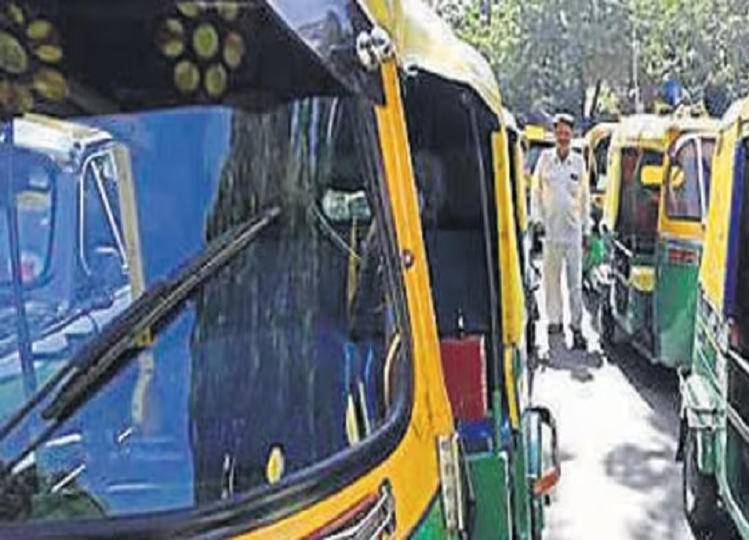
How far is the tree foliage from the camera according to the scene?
3123cm

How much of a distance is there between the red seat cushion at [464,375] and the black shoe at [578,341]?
27.3 feet

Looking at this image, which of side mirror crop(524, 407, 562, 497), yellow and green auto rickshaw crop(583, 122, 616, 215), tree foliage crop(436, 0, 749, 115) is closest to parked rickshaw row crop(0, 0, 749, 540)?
side mirror crop(524, 407, 562, 497)

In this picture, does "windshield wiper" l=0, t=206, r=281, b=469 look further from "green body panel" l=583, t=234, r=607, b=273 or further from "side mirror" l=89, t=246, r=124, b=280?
"green body panel" l=583, t=234, r=607, b=273

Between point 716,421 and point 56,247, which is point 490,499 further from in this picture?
point 716,421

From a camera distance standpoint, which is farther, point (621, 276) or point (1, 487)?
point (621, 276)

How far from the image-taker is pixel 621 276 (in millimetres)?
11281

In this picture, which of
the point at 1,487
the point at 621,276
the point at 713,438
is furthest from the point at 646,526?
the point at 1,487

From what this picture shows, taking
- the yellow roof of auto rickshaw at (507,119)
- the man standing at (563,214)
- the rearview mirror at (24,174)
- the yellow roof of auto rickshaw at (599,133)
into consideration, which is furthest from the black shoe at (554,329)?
the rearview mirror at (24,174)

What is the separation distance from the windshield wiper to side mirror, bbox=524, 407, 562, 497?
2.74m

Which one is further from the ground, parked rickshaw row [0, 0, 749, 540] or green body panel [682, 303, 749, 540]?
parked rickshaw row [0, 0, 749, 540]

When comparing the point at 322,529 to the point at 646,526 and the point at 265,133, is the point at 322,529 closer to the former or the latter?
the point at 265,133

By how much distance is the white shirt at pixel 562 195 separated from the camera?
1186 centimetres

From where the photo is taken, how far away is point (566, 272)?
39.8 ft

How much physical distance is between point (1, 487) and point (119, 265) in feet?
1.92
